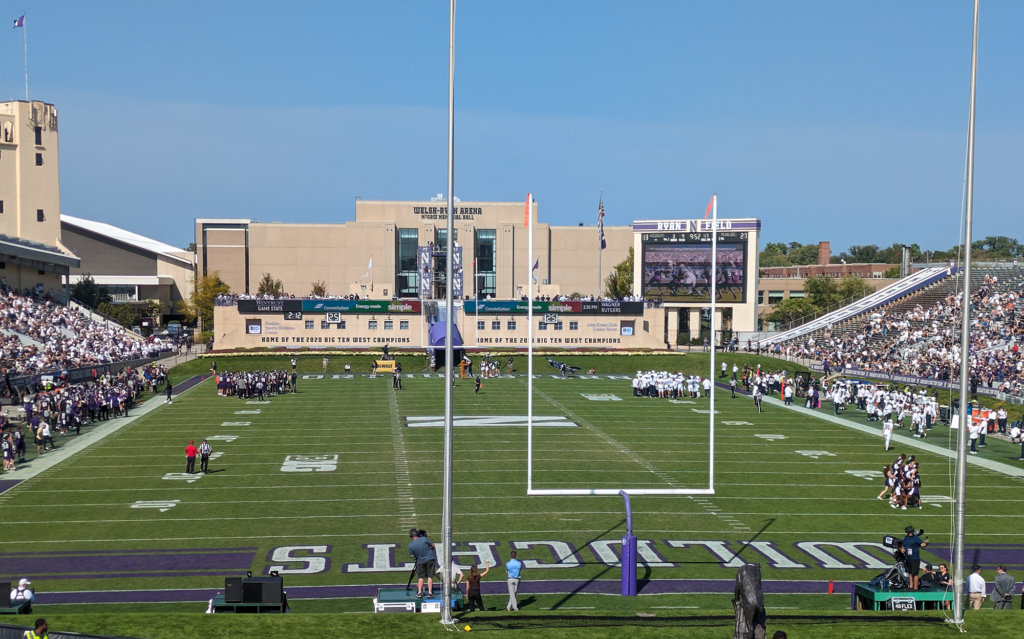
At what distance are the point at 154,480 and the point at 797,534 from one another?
15.0 metres

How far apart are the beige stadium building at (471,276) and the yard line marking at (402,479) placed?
21.1m

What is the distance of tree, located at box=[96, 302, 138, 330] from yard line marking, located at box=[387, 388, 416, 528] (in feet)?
142

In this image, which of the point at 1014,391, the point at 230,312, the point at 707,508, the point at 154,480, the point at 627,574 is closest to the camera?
the point at 627,574

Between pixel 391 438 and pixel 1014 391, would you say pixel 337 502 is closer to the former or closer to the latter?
pixel 391 438

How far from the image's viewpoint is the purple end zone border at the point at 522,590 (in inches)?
545

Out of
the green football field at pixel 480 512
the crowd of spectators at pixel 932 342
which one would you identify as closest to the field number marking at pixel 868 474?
the green football field at pixel 480 512

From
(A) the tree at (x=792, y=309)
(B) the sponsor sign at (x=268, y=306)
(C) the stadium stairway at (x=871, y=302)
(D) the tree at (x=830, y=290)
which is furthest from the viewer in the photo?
(D) the tree at (x=830, y=290)

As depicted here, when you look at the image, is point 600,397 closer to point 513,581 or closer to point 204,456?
point 204,456

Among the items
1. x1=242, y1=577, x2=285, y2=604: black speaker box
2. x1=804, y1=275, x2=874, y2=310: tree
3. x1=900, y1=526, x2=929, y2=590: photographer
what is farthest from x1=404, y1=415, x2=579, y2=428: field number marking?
x1=804, y1=275, x2=874, y2=310: tree

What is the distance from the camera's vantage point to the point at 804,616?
1159 centimetres

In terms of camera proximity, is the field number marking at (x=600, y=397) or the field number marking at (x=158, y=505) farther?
the field number marking at (x=600, y=397)

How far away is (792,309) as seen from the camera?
78250 mm

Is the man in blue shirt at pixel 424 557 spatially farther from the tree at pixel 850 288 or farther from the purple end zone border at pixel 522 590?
the tree at pixel 850 288

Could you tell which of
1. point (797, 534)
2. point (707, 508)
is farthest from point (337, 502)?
point (797, 534)
